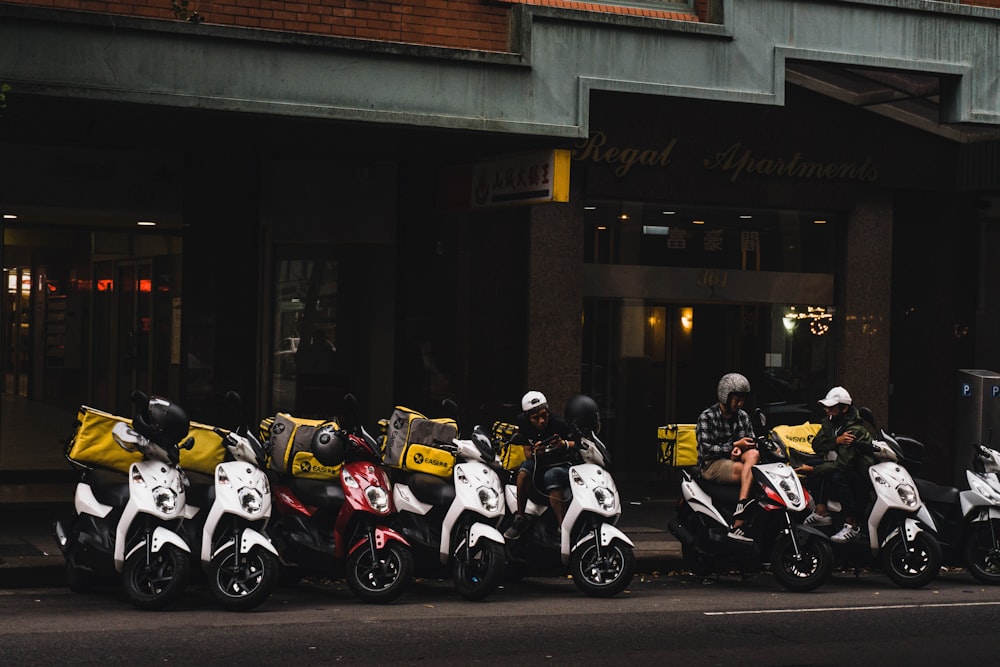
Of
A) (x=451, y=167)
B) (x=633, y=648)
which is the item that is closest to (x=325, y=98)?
(x=451, y=167)

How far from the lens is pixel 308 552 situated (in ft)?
32.2

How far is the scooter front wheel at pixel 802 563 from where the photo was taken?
1056 cm

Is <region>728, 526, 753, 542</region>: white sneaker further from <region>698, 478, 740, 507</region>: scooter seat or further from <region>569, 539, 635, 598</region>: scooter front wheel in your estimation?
<region>569, 539, 635, 598</region>: scooter front wheel

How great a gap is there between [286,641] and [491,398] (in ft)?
25.0

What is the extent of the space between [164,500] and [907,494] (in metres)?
5.65

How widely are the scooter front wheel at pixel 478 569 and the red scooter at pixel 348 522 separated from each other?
0.43 m

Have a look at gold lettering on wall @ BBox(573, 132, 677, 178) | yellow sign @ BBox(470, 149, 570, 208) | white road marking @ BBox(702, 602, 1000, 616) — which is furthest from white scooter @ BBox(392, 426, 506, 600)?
gold lettering on wall @ BBox(573, 132, 677, 178)

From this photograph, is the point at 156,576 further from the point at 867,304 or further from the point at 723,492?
the point at 867,304

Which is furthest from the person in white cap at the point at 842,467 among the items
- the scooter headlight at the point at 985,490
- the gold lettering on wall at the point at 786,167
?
the gold lettering on wall at the point at 786,167

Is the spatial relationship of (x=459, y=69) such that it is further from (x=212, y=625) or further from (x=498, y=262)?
(x=212, y=625)

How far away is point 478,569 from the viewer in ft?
32.4

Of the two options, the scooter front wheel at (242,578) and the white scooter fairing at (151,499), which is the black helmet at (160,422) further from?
the scooter front wheel at (242,578)

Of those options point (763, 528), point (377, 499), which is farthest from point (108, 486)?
point (763, 528)

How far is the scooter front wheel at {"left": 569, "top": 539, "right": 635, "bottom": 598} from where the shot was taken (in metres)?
10.1
